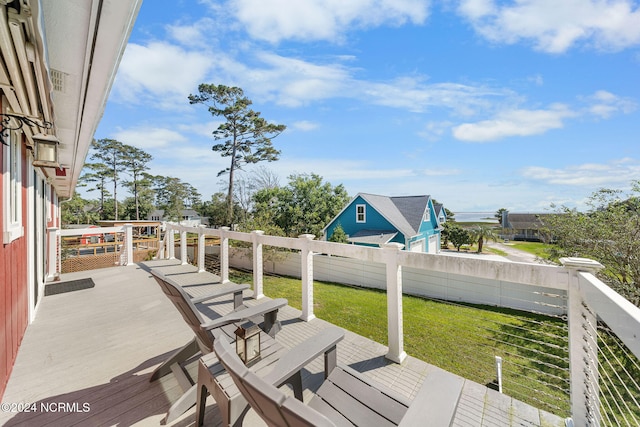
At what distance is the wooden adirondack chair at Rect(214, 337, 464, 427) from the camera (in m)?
1.04

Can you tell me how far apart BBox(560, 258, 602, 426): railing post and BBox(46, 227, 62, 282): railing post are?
368 inches

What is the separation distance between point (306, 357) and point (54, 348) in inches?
141

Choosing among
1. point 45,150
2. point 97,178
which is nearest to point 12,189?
point 45,150

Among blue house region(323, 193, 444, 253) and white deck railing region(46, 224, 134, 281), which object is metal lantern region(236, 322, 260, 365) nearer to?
white deck railing region(46, 224, 134, 281)

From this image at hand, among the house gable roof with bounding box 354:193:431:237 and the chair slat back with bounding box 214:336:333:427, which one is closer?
the chair slat back with bounding box 214:336:333:427

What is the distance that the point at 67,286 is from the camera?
6.08 meters

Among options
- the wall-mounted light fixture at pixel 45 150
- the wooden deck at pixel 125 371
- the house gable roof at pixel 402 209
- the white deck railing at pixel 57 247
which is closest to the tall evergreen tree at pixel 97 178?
the white deck railing at pixel 57 247

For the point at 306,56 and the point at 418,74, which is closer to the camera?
the point at 306,56

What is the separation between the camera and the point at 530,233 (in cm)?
3753

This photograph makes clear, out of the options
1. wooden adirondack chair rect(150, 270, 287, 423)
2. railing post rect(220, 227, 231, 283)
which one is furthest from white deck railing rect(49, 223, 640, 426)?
railing post rect(220, 227, 231, 283)

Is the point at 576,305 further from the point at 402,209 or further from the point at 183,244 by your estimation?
the point at 402,209

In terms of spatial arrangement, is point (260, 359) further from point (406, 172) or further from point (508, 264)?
point (406, 172)

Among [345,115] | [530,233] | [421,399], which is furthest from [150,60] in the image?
[530,233]

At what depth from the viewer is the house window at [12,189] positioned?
2586mm
